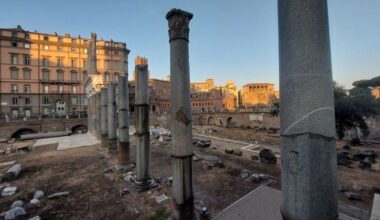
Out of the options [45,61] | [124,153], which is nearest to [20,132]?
[45,61]

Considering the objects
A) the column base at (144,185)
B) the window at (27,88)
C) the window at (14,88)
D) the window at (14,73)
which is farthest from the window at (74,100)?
the column base at (144,185)

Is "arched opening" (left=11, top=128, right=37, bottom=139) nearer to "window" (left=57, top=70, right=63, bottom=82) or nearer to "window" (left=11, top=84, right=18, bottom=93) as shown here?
"window" (left=11, top=84, right=18, bottom=93)

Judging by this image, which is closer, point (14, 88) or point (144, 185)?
point (144, 185)

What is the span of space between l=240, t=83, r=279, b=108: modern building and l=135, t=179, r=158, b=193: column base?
59947 millimetres

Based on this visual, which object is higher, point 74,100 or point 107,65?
point 107,65

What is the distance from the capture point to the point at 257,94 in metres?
65.0

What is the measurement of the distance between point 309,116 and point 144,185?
635 cm

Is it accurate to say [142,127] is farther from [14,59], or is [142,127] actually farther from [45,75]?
[14,59]

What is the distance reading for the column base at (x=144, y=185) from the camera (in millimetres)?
6348

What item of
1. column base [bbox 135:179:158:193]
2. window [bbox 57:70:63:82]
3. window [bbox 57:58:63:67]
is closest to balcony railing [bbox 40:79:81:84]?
window [bbox 57:70:63:82]

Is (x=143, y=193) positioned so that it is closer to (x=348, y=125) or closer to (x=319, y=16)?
(x=319, y=16)

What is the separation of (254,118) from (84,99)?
1478 inches

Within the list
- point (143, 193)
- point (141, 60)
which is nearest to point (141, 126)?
point (143, 193)

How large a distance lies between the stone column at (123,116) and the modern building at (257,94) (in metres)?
58.5
